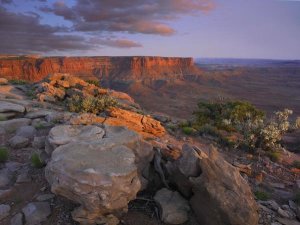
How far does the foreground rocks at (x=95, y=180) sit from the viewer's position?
18.9 ft

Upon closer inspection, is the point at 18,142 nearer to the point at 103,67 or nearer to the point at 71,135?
the point at 71,135

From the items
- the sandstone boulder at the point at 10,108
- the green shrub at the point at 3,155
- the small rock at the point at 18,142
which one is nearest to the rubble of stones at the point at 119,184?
the green shrub at the point at 3,155

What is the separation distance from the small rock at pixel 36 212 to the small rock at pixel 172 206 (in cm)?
234

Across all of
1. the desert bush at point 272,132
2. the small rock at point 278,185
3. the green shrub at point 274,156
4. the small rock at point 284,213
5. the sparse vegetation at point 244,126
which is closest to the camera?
the small rock at point 284,213

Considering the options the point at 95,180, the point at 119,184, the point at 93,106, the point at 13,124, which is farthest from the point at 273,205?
the point at 93,106

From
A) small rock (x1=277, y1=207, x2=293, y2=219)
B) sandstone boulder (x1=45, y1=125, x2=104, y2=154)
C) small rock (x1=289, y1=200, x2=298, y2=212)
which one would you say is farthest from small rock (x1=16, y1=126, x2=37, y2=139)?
small rock (x1=289, y1=200, x2=298, y2=212)

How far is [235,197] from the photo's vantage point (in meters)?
6.23

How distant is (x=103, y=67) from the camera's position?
13075 centimetres

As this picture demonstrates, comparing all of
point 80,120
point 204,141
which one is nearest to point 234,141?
point 204,141

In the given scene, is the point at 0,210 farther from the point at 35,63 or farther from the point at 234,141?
the point at 35,63

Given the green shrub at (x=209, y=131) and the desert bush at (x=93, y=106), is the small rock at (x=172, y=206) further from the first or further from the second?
the desert bush at (x=93, y=106)

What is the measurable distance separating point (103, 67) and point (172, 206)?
418 feet

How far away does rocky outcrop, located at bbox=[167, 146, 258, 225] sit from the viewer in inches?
241

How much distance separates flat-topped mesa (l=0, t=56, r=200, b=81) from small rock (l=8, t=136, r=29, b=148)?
82806 millimetres
